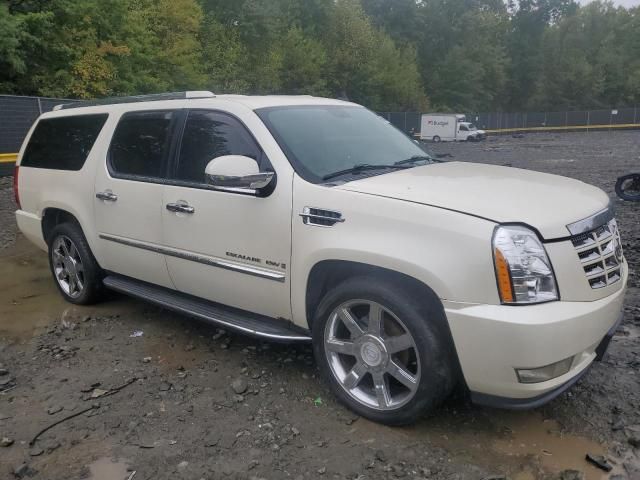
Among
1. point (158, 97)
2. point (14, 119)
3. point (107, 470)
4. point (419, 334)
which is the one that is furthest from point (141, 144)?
point (14, 119)

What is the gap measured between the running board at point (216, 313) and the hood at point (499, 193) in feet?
3.25

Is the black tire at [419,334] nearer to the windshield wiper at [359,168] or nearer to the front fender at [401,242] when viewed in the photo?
the front fender at [401,242]

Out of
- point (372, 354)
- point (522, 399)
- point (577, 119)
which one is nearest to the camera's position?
point (522, 399)

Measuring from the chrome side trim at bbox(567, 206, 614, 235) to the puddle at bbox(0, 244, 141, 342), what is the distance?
3926 mm

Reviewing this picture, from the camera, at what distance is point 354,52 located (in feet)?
181

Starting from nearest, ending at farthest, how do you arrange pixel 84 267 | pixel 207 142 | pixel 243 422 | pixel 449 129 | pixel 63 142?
pixel 243 422 → pixel 207 142 → pixel 84 267 → pixel 63 142 → pixel 449 129

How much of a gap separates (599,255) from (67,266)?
14.6ft

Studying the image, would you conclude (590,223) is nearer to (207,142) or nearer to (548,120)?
(207,142)

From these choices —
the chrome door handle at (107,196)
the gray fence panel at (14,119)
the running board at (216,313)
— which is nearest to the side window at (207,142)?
the chrome door handle at (107,196)

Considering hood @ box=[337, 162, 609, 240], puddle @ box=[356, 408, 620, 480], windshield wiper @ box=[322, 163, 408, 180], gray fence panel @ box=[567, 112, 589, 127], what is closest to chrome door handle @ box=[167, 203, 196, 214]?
windshield wiper @ box=[322, 163, 408, 180]

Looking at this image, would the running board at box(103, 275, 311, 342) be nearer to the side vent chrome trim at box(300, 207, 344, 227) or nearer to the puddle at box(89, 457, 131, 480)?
the side vent chrome trim at box(300, 207, 344, 227)

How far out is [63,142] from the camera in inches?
204

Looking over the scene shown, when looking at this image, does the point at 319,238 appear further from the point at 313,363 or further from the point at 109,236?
the point at 109,236

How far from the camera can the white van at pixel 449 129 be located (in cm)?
4478
